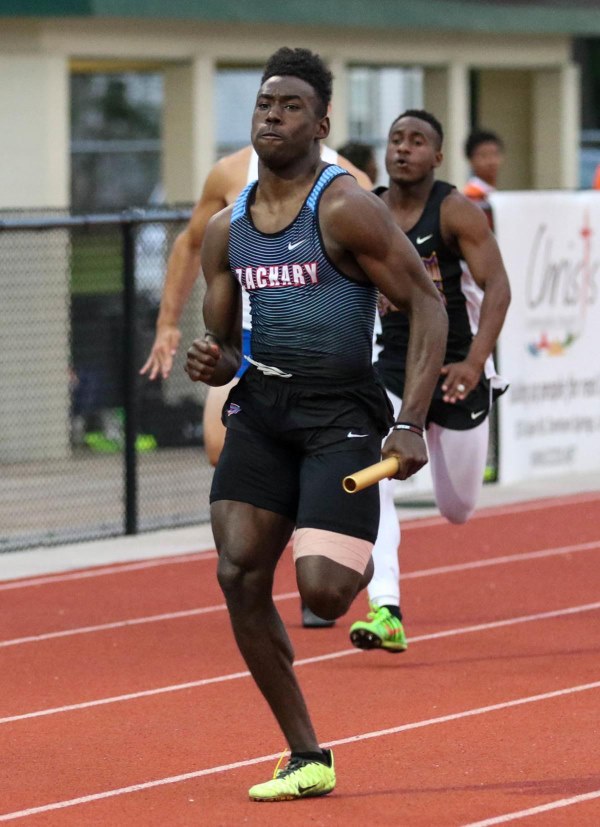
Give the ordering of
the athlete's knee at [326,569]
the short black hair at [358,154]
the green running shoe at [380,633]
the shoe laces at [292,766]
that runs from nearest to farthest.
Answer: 1. the athlete's knee at [326,569]
2. the shoe laces at [292,766]
3. the green running shoe at [380,633]
4. the short black hair at [358,154]

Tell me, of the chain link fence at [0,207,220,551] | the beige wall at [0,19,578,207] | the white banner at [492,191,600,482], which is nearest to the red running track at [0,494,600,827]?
the chain link fence at [0,207,220,551]

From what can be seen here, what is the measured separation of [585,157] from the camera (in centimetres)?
2309

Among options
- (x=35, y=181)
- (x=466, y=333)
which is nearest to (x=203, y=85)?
(x=35, y=181)

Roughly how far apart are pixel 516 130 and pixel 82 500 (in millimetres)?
10936

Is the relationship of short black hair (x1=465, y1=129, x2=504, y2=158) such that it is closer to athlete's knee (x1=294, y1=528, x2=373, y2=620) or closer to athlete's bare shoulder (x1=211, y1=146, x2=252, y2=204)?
athlete's bare shoulder (x1=211, y1=146, x2=252, y2=204)

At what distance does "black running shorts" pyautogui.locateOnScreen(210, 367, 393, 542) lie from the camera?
545cm

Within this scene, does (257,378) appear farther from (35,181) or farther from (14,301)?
(35,181)

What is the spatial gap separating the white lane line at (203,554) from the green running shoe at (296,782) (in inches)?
169

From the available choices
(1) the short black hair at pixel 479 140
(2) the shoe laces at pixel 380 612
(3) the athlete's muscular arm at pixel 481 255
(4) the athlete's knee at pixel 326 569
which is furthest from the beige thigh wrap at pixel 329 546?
(1) the short black hair at pixel 479 140

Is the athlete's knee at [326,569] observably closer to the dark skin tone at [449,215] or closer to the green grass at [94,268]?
the dark skin tone at [449,215]

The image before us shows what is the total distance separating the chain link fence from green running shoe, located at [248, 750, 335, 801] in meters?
6.08

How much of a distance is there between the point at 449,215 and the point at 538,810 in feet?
10.1

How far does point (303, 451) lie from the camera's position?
5.56m

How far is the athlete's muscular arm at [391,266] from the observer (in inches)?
211
